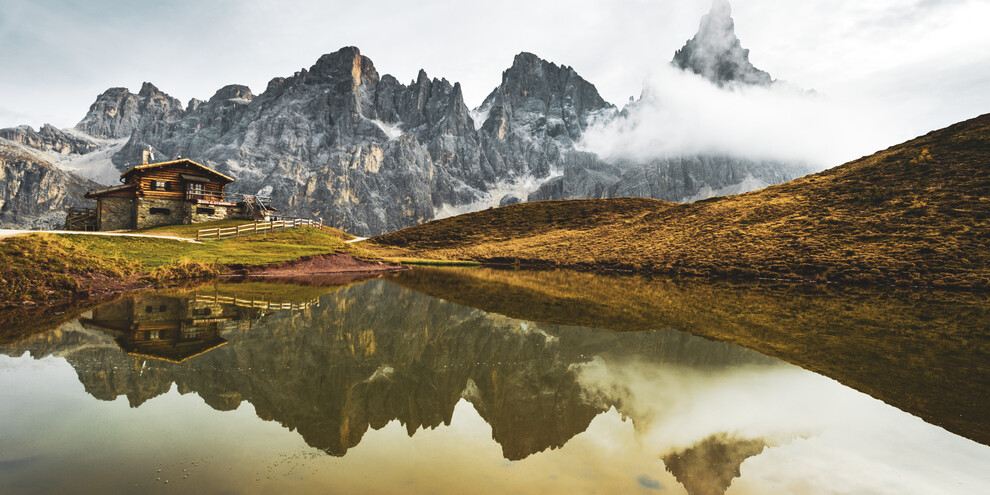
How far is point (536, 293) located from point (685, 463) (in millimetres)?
19883

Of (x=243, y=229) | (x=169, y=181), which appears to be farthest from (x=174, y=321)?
(x=169, y=181)

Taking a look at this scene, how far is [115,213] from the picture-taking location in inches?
2247

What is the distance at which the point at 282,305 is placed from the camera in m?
18.0

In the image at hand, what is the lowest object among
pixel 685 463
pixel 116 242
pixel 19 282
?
pixel 685 463

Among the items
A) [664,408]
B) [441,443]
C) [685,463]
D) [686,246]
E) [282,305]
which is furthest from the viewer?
[686,246]

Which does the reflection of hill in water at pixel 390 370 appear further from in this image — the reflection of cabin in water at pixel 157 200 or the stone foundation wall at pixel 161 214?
the stone foundation wall at pixel 161 214

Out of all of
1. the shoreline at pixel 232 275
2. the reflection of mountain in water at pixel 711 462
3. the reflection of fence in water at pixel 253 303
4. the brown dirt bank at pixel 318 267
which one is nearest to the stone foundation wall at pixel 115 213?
the brown dirt bank at pixel 318 267

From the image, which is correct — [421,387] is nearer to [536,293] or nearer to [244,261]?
[536,293]

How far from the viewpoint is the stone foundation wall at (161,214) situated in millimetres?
56438

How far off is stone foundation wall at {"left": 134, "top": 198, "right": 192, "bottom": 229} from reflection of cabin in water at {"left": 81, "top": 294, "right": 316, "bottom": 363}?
2048 inches

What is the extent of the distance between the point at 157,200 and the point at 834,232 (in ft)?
293

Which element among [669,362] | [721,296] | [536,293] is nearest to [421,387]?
[669,362]

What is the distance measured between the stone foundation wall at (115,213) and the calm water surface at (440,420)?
6177 cm

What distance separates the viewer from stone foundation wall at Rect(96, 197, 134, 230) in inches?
2227
